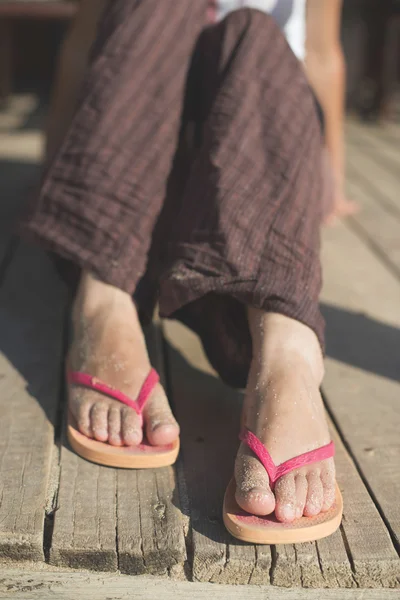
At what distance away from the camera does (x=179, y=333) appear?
1.29 metres

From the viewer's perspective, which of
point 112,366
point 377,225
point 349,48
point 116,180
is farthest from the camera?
point 349,48

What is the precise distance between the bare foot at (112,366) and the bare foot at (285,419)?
0.12 meters

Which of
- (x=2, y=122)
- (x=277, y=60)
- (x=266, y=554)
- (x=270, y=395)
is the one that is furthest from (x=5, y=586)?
(x=2, y=122)

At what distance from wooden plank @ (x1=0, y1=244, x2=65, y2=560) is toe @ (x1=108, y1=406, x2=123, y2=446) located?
8cm

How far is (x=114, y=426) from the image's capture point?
3.01 feet

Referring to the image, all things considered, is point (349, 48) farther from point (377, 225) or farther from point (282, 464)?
point (282, 464)

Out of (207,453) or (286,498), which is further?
(207,453)

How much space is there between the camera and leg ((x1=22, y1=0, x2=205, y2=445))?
105cm

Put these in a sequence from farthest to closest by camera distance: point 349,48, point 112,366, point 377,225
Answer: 1. point 349,48
2. point 377,225
3. point 112,366

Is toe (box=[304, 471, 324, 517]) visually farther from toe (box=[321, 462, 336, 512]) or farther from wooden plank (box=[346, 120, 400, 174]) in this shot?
wooden plank (box=[346, 120, 400, 174])

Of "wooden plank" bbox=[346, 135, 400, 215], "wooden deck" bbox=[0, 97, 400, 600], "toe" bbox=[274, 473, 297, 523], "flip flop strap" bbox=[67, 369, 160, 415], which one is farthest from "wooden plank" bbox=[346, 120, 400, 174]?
"toe" bbox=[274, 473, 297, 523]

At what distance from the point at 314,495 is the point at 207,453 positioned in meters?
0.18

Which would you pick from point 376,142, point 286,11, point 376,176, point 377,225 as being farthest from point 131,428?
point 376,142

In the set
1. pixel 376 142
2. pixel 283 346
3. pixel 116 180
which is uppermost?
pixel 116 180
